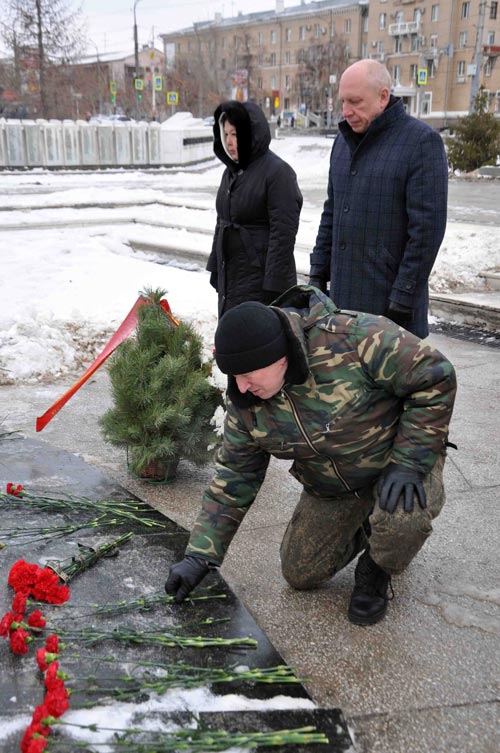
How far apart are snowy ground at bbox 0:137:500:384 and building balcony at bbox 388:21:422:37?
54.4 meters

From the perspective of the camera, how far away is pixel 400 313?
3.36m

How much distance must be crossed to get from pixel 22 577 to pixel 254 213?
2254 mm

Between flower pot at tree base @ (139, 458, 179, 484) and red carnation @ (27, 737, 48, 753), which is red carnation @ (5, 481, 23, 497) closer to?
flower pot at tree base @ (139, 458, 179, 484)

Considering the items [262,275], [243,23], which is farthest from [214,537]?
[243,23]

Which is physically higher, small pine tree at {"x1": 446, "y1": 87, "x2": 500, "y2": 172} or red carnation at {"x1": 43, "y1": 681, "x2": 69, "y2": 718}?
small pine tree at {"x1": 446, "y1": 87, "x2": 500, "y2": 172}

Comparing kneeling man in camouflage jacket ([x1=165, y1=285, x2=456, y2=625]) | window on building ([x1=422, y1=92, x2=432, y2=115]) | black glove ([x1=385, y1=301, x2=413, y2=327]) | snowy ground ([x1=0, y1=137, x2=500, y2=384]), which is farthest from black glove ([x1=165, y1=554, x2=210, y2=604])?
window on building ([x1=422, y1=92, x2=432, y2=115])

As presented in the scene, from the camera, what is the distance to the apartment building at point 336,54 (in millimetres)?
61688

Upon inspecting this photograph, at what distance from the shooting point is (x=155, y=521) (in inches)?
123

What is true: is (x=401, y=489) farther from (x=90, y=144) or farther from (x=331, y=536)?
(x=90, y=144)

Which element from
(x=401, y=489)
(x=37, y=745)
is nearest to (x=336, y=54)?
(x=401, y=489)

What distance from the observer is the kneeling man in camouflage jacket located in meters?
2.32

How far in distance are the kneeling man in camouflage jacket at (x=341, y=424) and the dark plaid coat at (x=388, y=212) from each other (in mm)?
937

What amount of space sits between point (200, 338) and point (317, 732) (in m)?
2.26

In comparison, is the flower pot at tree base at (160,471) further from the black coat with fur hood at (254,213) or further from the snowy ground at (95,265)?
the snowy ground at (95,265)
